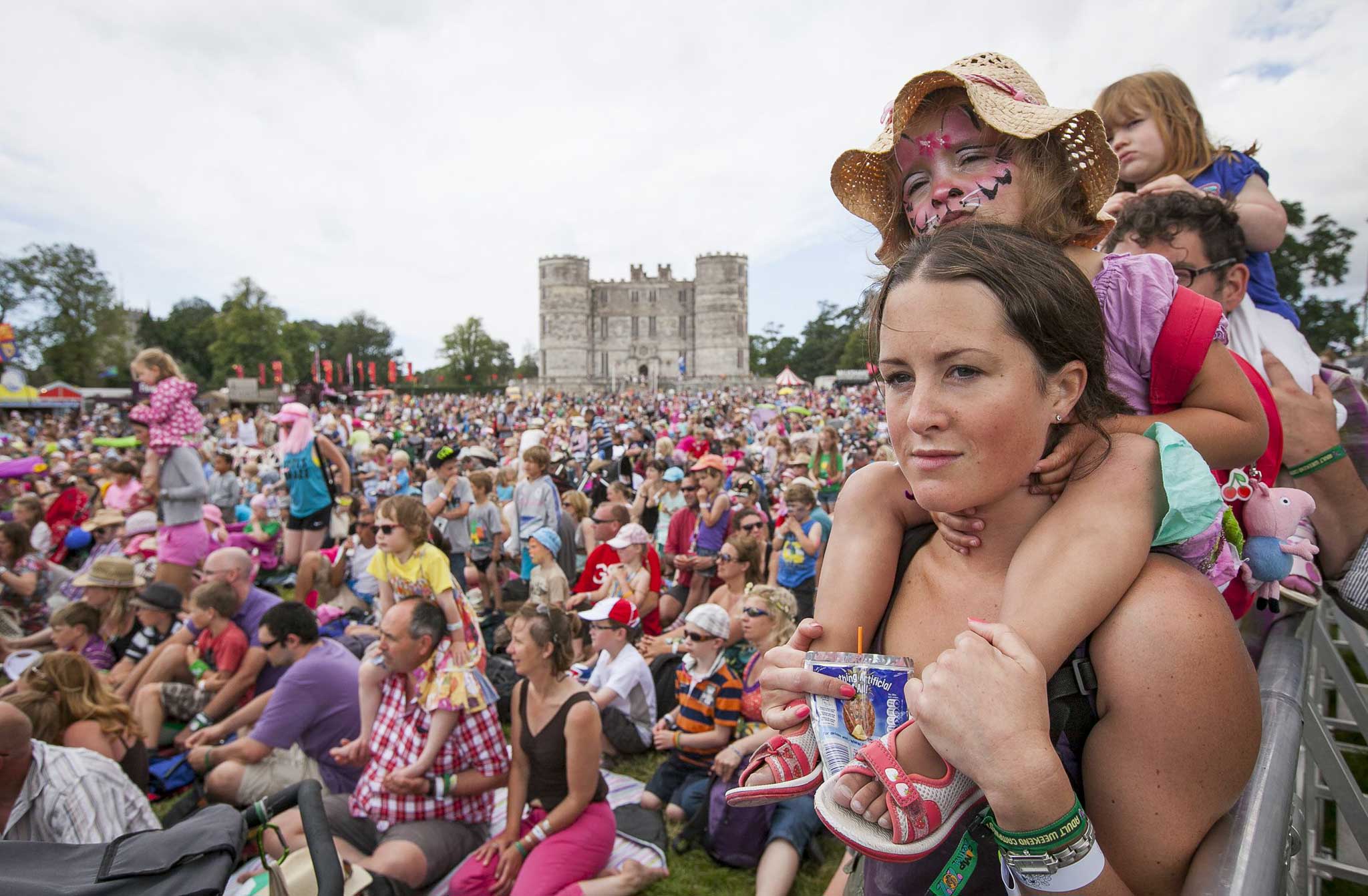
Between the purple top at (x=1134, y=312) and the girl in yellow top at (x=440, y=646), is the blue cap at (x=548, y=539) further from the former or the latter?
the purple top at (x=1134, y=312)

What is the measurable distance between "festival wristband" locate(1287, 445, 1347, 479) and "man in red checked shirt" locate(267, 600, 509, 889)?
13.7 feet

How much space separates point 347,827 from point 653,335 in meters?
79.5

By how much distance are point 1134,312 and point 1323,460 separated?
144cm

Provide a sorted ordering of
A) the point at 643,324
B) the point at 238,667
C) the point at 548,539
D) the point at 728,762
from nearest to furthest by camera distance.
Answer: the point at 728,762 < the point at 238,667 < the point at 548,539 < the point at 643,324

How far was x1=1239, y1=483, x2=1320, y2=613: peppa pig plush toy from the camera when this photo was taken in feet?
5.51

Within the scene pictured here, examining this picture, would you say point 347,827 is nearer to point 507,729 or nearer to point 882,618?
point 507,729

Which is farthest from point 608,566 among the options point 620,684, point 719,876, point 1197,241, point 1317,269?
point 1317,269

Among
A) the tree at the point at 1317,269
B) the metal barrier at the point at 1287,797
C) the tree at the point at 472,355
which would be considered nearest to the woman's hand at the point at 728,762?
the metal barrier at the point at 1287,797

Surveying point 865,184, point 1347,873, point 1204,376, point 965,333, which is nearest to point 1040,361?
point 965,333

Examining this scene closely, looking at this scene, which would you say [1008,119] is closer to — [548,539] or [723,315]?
[548,539]

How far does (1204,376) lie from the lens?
1.43 m

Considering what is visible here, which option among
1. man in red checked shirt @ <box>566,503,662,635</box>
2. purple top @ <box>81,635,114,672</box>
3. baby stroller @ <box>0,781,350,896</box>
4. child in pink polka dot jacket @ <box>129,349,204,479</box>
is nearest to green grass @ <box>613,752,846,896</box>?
baby stroller @ <box>0,781,350,896</box>

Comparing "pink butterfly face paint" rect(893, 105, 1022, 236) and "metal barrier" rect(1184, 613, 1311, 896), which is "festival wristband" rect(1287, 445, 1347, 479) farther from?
"pink butterfly face paint" rect(893, 105, 1022, 236)

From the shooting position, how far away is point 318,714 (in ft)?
15.3
